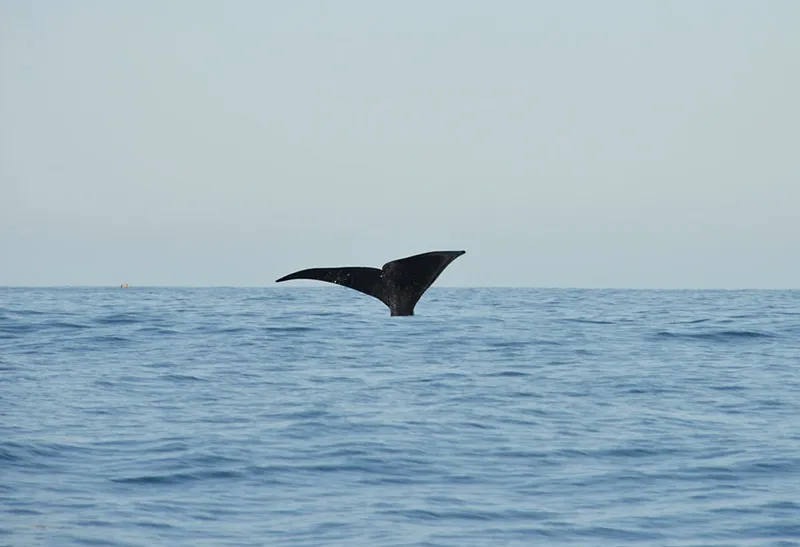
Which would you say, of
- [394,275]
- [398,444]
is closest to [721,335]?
[394,275]

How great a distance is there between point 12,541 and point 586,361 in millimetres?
12538

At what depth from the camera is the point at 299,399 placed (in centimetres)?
1409

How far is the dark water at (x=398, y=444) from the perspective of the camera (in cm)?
847

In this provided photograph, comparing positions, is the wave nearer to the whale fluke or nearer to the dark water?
the dark water

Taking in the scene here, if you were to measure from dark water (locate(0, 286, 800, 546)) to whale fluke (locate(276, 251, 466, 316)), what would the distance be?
49.1 inches

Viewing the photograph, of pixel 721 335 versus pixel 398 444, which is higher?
pixel 721 335

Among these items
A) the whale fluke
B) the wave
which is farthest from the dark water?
the wave

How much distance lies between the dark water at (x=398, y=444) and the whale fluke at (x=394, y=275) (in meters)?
1.25

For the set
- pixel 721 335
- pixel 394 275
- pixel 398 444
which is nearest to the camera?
pixel 398 444

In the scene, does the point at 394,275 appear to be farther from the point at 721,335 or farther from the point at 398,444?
the point at 398,444

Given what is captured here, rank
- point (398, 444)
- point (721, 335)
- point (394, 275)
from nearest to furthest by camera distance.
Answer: point (398, 444) < point (394, 275) < point (721, 335)

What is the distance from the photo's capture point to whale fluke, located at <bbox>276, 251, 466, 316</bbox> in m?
20.3

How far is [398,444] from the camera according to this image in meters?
11.3

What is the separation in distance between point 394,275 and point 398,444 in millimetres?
10521
